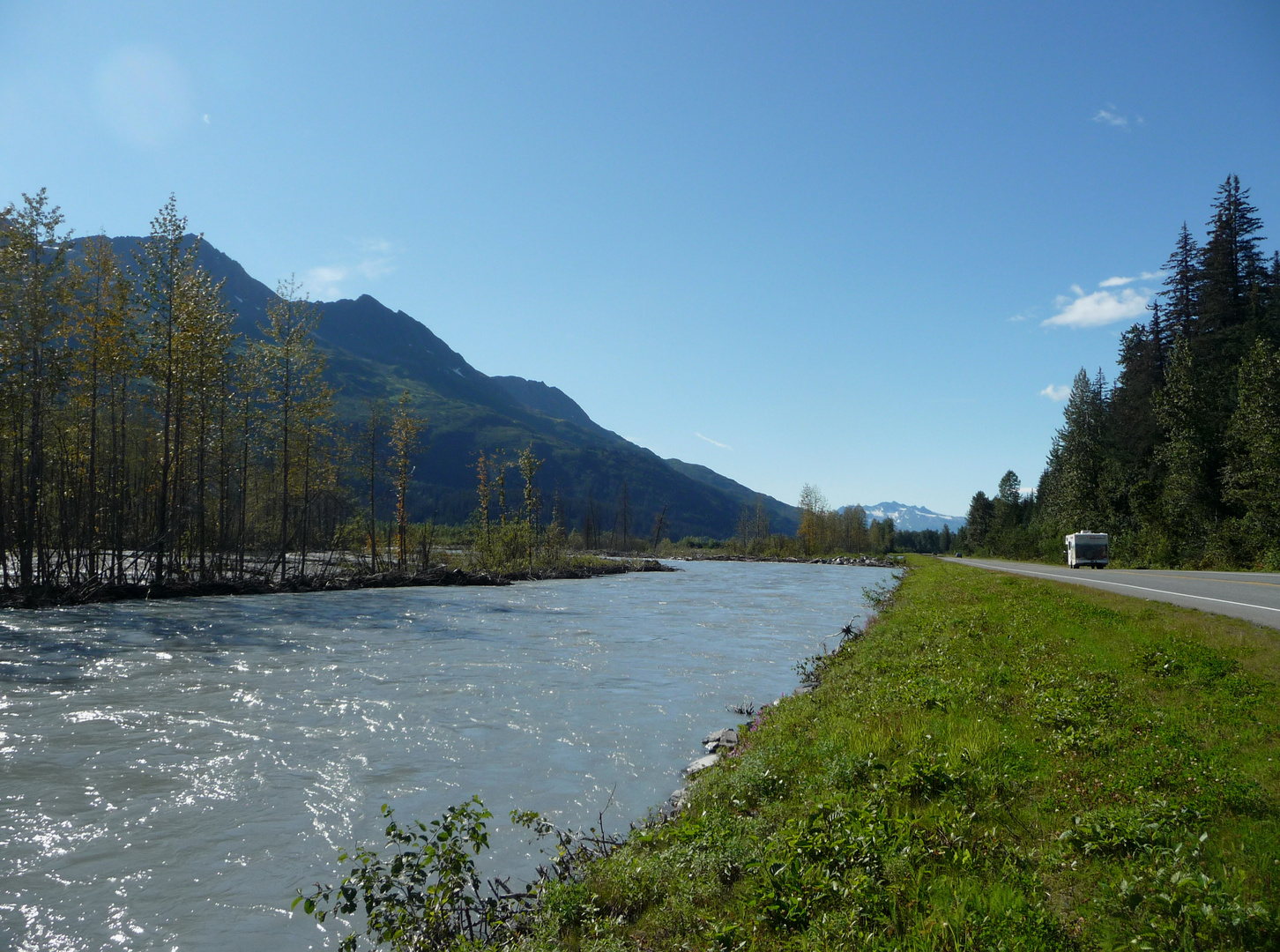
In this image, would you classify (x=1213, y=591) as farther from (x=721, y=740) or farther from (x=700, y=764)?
(x=700, y=764)

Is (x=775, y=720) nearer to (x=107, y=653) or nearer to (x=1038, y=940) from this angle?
(x=1038, y=940)

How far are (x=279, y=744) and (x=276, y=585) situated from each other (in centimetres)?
2393

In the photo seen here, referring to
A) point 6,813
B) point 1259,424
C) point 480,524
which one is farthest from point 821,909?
point 480,524

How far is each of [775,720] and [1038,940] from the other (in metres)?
5.68

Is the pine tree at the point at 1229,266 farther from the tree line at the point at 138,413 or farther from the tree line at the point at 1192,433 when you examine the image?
the tree line at the point at 138,413

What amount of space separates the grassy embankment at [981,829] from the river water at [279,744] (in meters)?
1.61

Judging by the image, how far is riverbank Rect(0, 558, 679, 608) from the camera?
21.5 meters

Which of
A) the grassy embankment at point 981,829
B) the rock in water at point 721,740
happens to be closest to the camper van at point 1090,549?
the grassy embankment at point 981,829

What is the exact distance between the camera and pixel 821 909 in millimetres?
4227

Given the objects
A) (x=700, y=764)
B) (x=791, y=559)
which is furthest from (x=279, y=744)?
(x=791, y=559)

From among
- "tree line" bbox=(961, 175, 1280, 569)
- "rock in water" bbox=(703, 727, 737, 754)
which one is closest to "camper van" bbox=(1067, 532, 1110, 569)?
"tree line" bbox=(961, 175, 1280, 569)

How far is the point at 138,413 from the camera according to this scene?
118ft

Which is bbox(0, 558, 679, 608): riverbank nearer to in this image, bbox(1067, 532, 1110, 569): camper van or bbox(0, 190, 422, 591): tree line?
bbox(0, 190, 422, 591): tree line

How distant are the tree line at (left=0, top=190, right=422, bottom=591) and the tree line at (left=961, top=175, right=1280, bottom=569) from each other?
45472 millimetres
